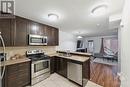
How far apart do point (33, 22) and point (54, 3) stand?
4.55ft

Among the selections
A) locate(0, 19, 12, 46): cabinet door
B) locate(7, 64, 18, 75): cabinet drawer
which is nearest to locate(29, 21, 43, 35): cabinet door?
locate(0, 19, 12, 46): cabinet door

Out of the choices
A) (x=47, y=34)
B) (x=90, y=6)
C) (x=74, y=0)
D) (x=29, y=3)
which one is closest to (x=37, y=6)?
(x=29, y=3)

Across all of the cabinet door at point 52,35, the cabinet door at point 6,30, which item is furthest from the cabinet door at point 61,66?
the cabinet door at point 6,30

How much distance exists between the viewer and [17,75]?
2465 millimetres

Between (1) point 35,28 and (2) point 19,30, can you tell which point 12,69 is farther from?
(1) point 35,28

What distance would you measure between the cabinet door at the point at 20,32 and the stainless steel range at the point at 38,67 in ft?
2.02

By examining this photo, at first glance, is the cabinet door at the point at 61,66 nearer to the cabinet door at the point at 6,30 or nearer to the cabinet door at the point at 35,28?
the cabinet door at the point at 35,28

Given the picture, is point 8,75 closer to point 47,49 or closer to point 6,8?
point 6,8

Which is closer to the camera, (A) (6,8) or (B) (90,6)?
(A) (6,8)

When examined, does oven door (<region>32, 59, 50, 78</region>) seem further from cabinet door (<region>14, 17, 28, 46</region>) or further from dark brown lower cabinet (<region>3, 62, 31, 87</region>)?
cabinet door (<region>14, 17, 28, 46</region>)

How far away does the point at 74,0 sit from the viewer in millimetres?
2070

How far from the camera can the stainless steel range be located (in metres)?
2.91

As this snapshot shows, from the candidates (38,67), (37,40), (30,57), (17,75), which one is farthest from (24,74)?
(37,40)

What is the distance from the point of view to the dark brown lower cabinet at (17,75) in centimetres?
224
